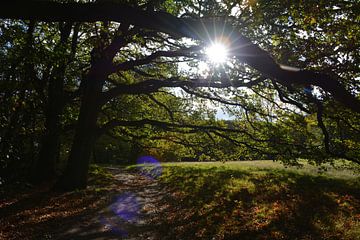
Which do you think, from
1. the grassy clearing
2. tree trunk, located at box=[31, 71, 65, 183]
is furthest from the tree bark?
the grassy clearing

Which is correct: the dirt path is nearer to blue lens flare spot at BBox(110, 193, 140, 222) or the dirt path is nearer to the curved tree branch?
blue lens flare spot at BBox(110, 193, 140, 222)

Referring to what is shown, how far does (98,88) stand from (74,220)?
893 cm

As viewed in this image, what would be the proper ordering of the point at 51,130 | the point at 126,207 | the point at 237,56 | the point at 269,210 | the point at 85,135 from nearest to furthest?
the point at 237,56, the point at 269,210, the point at 126,207, the point at 85,135, the point at 51,130

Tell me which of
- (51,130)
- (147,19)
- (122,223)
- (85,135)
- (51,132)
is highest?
(147,19)

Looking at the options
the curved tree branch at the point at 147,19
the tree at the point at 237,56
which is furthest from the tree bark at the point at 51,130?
the curved tree branch at the point at 147,19

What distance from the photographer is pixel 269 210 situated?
35.6ft

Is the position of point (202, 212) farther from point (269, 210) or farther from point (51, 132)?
point (51, 132)

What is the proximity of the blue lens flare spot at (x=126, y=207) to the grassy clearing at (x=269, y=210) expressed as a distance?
1.40m

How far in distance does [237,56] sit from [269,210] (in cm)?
715

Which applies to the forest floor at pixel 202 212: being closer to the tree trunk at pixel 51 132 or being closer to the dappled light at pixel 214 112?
the dappled light at pixel 214 112

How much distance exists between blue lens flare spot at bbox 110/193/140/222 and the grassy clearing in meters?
1.40

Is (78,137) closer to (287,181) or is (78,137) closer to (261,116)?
(261,116)

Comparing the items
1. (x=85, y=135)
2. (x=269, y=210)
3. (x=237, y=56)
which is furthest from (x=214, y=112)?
(x=237, y=56)

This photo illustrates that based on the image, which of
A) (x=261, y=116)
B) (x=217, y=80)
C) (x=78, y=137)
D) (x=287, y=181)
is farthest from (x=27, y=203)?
(x=287, y=181)
